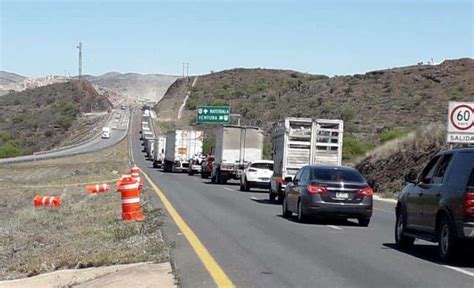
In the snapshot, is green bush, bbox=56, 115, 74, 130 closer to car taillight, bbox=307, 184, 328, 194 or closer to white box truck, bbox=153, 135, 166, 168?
white box truck, bbox=153, 135, 166, 168

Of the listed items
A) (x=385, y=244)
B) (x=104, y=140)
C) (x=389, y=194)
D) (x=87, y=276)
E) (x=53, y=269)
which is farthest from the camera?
(x=104, y=140)

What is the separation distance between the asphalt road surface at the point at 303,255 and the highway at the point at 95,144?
2467 inches

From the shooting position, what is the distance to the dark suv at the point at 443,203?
15078 mm

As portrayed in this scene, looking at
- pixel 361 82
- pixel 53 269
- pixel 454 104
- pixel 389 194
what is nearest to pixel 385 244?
pixel 53 269

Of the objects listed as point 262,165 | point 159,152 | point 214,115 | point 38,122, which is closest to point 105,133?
point 38,122

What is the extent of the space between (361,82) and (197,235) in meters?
96.9

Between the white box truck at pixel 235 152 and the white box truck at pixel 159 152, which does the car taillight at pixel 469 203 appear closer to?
the white box truck at pixel 235 152

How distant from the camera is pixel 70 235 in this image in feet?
70.1

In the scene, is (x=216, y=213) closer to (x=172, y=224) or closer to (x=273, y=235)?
(x=172, y=224)

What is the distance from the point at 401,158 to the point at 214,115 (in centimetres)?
3925

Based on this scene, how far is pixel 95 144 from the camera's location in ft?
391

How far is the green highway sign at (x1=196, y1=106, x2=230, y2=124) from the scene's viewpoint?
8900 cm

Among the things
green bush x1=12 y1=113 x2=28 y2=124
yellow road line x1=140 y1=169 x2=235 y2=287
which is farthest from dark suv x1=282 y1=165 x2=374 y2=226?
green bush x1=12 y1=113 x2=28 y2=124

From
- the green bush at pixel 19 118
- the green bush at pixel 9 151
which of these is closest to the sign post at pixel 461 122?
the green bush at pixel 9 151
